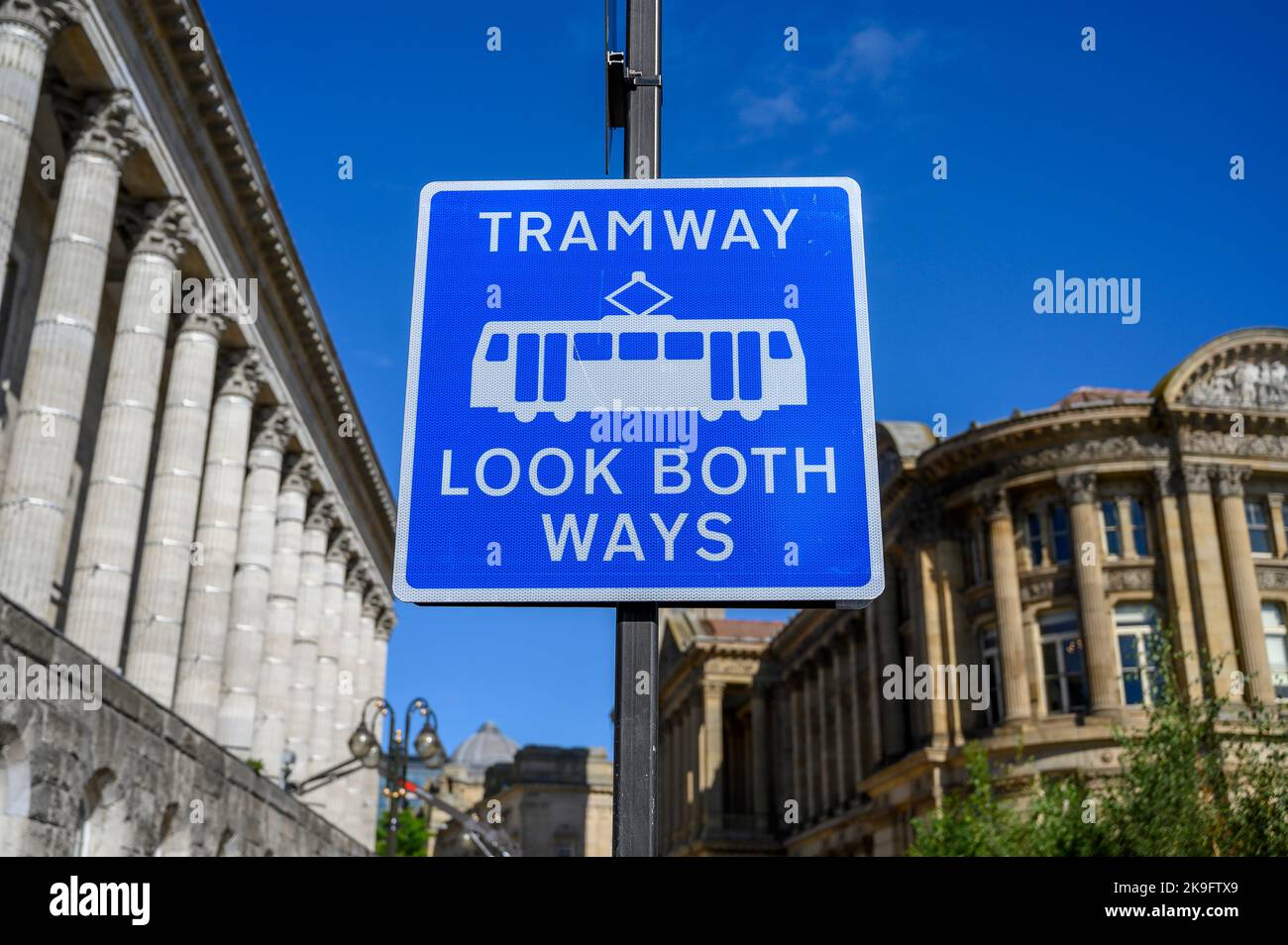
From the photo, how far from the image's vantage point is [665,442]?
4270 millimetres

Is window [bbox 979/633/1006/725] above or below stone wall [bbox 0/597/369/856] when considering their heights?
above

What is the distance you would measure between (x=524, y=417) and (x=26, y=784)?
47.7ft

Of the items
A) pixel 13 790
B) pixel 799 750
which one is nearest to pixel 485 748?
pixel 799 750

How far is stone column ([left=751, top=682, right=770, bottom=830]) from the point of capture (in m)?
80.1

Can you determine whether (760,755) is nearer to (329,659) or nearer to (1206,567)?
(329,659)

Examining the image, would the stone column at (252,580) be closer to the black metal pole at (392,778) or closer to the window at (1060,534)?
the black metal pole at (392,778)

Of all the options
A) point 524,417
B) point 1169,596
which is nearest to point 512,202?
point 524,417

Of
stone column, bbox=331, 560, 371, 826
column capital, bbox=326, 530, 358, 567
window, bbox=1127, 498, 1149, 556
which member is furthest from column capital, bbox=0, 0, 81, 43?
window, bbox=1127, 498, 1149, 556

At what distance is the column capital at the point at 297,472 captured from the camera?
44219 millimetres

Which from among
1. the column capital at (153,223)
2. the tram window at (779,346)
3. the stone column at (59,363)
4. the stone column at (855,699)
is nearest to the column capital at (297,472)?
the column capital at (153,223)

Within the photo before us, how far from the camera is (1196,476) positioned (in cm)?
4678

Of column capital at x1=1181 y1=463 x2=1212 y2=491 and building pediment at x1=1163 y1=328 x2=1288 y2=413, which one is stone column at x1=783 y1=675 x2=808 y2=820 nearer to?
column capital at x1=1181 y1=463 x2=1212 y2=491

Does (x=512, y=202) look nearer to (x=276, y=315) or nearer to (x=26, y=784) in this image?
(x=26, y=784)

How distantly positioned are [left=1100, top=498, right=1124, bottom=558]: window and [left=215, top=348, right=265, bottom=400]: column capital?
30.2 meters
